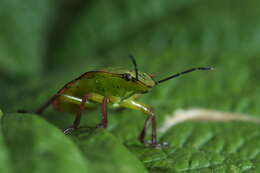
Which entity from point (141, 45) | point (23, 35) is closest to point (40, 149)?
point (141, 45)

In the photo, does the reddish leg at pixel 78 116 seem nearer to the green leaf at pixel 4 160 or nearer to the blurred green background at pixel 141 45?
the green leaf at pixel 4 160

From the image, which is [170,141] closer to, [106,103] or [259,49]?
[106,103]

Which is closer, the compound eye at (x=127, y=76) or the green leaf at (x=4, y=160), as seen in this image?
the green leaf at (x=4, y=160)

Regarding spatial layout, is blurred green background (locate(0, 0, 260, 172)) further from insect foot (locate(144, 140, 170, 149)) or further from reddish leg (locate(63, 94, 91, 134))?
reddish leg (locate(63, 94, 91, 134))

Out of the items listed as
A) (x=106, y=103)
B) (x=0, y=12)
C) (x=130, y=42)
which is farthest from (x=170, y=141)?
(x=0, y=12)

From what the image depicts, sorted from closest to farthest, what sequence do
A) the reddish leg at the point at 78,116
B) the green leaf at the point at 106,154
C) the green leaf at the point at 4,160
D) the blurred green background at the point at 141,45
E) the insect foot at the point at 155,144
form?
the green leaf at the point at 4,160 → the green leaf at the point at 106,154 → the reddish leg at the point at 78,116 → the insect foot at the point at 155,144 → the blurred green background at the point at 141,45

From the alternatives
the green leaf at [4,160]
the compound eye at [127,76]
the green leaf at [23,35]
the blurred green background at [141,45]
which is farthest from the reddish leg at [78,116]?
the green leaf at [23,35]
